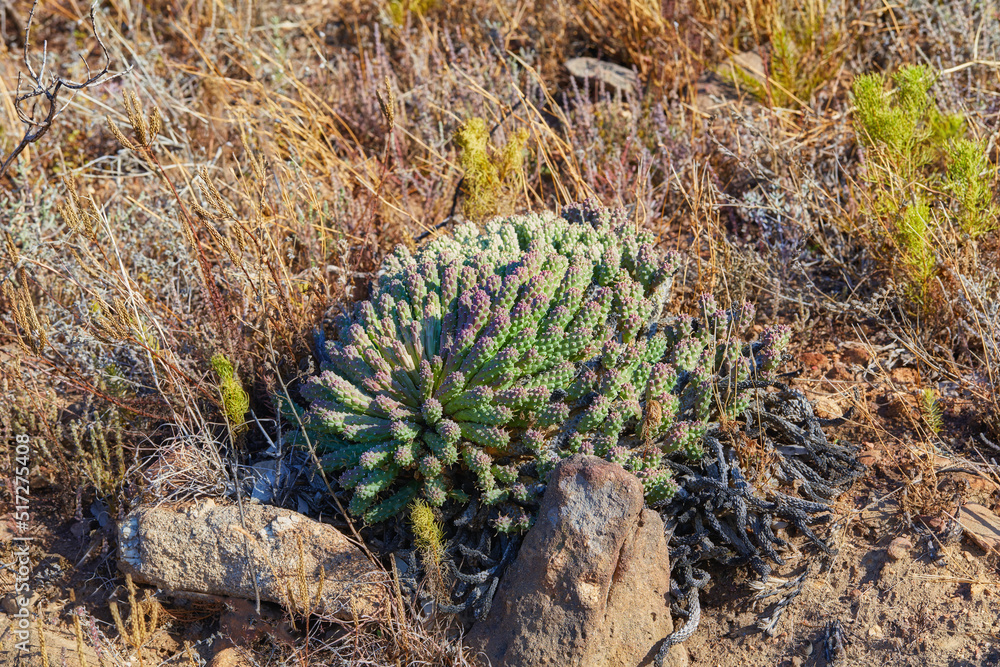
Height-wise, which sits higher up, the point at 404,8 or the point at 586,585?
the point at 404,8

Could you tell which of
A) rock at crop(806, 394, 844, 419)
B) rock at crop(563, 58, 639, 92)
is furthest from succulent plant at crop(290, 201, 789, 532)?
rock at crop(563, 58, 639, 92)

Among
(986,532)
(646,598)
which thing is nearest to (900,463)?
(986,532)

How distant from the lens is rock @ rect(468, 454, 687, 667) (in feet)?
8.09

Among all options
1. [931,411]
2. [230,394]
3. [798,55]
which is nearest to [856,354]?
[931,411]

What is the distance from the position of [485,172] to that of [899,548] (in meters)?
2.48

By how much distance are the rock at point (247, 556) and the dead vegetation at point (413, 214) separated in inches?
4.8

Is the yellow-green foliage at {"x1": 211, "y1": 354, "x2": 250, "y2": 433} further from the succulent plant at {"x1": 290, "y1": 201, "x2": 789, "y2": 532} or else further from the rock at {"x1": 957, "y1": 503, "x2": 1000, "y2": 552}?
the rock at {"x1": 957, "y1": 503, "x2": 1000, "y2": 552}

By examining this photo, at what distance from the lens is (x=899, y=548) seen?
2.67 meters

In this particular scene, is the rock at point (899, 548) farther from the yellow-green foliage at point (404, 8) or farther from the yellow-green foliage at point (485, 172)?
the yellow-green foliage at point (404, 8)

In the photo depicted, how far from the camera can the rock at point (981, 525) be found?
2631 millimetres

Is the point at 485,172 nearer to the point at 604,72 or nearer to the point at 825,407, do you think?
the point at 604,72

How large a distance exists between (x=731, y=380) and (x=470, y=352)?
106 centimetres

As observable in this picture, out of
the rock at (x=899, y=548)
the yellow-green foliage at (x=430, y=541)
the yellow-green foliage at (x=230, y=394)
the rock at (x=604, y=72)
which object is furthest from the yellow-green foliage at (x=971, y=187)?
the yellow-green foliage at (x=230, y=394)

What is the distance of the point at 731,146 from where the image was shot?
4293 millimetres
